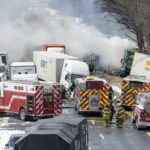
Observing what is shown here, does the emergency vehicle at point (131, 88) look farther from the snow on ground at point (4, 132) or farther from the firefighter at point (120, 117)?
the snow on ground at point (4, 132)

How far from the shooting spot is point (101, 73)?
50750 mm

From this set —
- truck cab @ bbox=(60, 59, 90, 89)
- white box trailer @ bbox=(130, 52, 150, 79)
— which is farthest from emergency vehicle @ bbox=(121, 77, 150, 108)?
white box trailer @ bbox=(130, 52, 150, 79)

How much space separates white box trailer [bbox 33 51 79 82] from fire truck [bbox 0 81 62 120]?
11.7 metres

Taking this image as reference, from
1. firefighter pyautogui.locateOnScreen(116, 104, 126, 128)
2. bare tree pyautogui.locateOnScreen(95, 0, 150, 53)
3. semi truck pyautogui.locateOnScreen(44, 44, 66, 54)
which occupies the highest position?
bare tree pyautogui.locateOnScreen(95, 0, 150, 53)

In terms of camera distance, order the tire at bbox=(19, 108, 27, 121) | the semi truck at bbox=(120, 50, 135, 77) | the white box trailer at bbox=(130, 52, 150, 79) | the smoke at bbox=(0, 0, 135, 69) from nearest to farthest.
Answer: the tire at bbox=(19, 108, 27, 121) < the white box trailer at bbox=(130, 52, 150, 79) < the semi truck at bbox=(120, 50, 135, 77) < the smoke at bbox=(0, 0, 135, 69)

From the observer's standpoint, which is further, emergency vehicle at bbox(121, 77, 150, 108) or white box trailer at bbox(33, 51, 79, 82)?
white box trailer at bbox(33, 51, 79, 82)

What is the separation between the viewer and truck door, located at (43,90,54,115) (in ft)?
84.9

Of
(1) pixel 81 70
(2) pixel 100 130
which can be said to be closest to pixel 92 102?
(2) pixel 100 130

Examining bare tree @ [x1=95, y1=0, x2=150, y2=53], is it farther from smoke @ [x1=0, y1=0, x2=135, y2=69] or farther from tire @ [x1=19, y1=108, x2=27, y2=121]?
tire @ [x1=19, y1=108, x2=27, y2=121]

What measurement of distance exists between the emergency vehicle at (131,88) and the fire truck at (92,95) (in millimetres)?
2390

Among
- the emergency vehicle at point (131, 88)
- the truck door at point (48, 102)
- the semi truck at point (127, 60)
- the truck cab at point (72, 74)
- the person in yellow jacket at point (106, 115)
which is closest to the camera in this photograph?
the person in yellow jacket at point (106, 115)

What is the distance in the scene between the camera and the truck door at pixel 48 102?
25.9 metres

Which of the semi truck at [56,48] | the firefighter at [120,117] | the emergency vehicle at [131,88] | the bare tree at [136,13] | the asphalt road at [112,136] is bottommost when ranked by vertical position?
the asphalt road at [112,136]

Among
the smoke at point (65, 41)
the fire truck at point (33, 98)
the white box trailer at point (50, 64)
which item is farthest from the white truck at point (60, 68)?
the smoke at point (65, 41)
